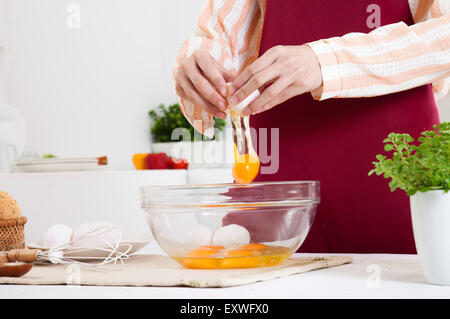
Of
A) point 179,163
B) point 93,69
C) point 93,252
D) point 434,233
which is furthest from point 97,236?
point 93,69

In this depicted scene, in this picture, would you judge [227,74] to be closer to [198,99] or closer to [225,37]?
[198,99]

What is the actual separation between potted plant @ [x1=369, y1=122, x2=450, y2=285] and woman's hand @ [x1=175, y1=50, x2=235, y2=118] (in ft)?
1.17

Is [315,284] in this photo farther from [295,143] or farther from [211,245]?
[295,143]

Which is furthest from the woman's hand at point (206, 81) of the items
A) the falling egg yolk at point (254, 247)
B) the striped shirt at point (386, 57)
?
the falling egg yolk at point (254, 247)

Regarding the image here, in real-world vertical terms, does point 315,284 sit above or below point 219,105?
below

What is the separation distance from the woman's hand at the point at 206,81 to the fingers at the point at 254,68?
59 mm

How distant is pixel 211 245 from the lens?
0.85m

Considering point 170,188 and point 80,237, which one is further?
point 80,237

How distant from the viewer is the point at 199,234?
2.77 ft

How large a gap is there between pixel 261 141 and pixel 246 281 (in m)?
0.63

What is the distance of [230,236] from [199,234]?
4 cm

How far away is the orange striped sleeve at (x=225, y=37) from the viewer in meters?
1.35
